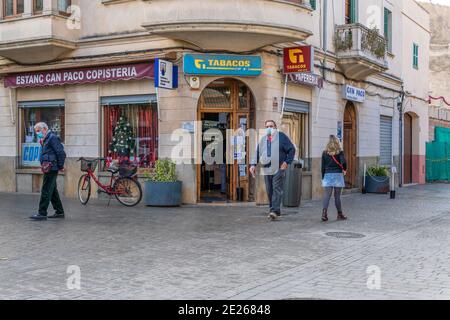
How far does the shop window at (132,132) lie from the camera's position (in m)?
15.6

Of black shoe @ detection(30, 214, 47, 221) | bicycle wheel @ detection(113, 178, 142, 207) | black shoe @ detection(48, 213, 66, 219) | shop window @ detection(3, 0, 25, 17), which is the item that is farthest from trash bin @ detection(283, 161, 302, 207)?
shop window @ detection(3, 0, 25, 17)

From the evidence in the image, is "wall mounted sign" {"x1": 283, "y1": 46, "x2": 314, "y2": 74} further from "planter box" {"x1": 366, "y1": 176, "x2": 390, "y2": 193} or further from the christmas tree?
"planter box" {"x1": 366, "y1": 176, "x2": 390, "y2": 193}

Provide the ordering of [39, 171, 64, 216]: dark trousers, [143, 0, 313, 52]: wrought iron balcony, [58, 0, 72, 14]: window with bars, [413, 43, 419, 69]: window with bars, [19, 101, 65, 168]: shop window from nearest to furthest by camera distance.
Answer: [39, 171, 64, 216]: dark trousers → [143, 0, 313, 52]: wrought iron balcony → [58, 0, 72, 14]: window with bars → [19, 101, 65, 168]: shop window → [413, 43, 419, 69]: window with bars

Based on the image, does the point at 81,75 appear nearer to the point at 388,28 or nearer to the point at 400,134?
the point at 388,28

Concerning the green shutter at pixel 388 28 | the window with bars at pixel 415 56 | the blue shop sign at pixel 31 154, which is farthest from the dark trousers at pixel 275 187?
the window with bars at pixel 415 56

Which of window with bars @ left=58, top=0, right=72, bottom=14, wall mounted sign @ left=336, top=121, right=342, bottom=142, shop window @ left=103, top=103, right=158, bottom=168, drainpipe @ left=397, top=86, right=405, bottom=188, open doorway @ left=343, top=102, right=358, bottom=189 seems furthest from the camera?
drainpipe @ left=397, top=86, right=405, bottom=188

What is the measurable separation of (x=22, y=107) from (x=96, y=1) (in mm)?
4159

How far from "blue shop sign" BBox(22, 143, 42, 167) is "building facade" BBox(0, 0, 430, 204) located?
0.03 metres

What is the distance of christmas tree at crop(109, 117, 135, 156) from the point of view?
16078 millimetres

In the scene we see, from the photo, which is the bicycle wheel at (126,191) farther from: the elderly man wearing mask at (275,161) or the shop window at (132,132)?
the elderly man wearing mask at (275,161)

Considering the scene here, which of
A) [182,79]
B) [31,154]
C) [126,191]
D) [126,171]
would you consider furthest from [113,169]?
[31,154]

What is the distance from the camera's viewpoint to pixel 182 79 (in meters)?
14.6

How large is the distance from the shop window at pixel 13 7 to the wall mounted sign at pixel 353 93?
9970 millimetres
